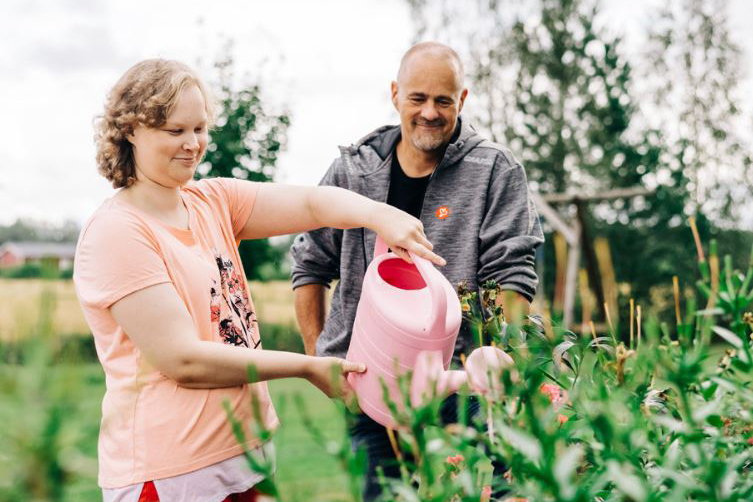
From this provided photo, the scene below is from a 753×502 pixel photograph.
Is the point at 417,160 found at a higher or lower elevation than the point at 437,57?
lower

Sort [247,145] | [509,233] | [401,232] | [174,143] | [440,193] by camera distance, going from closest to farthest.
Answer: [174,143], [401,232], [509,233], [440,193], [247,145]

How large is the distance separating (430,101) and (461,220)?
1.30 feet

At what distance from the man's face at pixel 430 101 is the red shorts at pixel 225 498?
4.18ft

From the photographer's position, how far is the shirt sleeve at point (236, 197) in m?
1.94

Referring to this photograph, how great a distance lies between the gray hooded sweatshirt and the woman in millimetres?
900

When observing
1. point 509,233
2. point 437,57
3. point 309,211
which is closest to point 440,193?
point 509,233

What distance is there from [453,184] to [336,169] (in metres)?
0.47

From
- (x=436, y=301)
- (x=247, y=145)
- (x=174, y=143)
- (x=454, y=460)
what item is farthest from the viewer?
(x=247, y=145)

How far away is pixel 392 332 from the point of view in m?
1.75

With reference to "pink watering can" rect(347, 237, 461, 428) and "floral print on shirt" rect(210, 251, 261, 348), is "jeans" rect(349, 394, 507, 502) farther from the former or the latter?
"floral print on shirt" rect(210, 251, 261, 348)

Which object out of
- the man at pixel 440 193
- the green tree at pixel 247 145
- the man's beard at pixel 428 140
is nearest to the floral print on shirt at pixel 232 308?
the man at pixel 440 193

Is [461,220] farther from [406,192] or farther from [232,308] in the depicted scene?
[232,308]

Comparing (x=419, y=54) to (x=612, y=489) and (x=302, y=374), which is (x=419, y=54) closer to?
(x=302, y=374)

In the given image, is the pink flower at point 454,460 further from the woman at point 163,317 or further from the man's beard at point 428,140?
the man's beard at point 428,140
